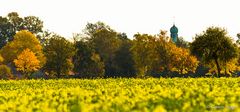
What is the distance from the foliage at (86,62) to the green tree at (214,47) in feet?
111

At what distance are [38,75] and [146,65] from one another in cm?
3098

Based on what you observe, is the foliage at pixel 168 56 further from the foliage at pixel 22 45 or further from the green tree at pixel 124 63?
the foliage at pixel 22 45

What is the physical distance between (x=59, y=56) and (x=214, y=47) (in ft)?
117

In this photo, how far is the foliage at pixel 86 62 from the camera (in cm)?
10709

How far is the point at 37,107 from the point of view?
2022cm

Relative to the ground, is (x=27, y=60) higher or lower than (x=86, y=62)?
lower

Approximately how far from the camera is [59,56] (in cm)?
10219

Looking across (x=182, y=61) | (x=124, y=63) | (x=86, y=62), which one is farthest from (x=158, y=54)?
(x=86, y=62)

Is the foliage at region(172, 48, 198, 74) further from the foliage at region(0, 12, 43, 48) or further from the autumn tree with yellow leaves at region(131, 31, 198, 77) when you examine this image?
the foliage at region(0, 12, 43, 48)

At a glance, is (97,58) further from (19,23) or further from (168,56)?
(19,23)

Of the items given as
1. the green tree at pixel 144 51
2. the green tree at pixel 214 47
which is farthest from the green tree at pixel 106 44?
the green tree at pixel 214 47

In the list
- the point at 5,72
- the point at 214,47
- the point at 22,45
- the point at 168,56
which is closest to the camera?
the point at 214,47

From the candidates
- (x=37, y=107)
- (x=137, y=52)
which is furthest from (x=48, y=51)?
(x=37, y=107)

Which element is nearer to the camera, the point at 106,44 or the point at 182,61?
the point at 182,61
